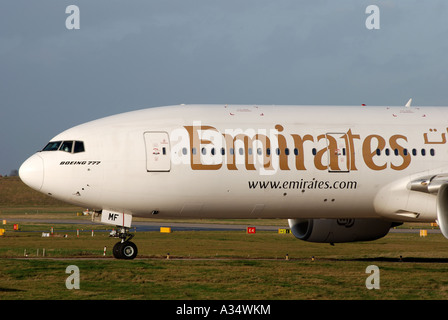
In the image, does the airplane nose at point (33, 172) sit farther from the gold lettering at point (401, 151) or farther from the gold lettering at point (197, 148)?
the gold lettering at point (401, 151)

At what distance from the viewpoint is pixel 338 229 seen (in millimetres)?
30781

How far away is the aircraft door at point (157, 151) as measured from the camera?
26.6 meters

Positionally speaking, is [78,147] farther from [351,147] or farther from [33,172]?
[351,147]

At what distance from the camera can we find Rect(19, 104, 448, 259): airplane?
87.1ft

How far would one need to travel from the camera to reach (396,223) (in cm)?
3195

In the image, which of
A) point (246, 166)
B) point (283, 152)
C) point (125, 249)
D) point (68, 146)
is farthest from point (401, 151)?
point (68, 146)

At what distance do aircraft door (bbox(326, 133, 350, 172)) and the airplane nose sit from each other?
10.8 metres

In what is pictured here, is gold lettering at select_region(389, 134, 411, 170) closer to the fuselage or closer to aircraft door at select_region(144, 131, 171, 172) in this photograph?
the fuselage

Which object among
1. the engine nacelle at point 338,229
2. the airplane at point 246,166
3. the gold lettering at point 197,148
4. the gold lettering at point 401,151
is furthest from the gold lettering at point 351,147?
the gold lettering at point 197,148

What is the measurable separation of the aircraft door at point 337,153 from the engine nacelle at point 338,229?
11.3 feet

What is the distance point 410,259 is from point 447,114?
695 centimetres

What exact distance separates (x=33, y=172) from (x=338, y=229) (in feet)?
42.1
